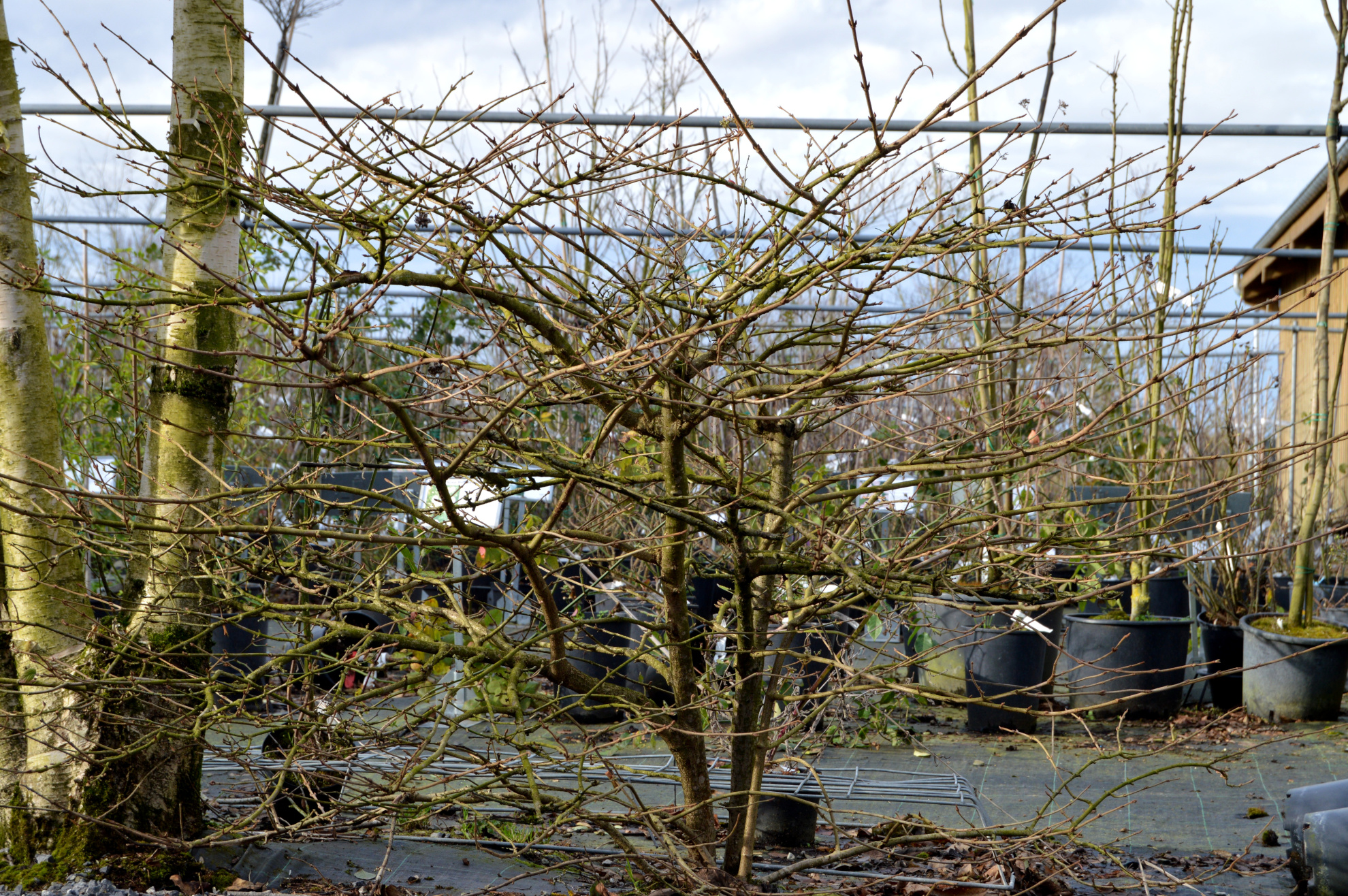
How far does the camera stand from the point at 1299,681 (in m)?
5.22

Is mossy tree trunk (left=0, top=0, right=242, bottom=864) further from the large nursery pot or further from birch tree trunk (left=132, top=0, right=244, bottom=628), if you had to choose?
the large nursery pot

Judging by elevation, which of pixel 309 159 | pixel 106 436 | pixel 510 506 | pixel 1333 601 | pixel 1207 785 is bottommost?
pixel 1207 785

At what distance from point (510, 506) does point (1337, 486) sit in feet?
24.5

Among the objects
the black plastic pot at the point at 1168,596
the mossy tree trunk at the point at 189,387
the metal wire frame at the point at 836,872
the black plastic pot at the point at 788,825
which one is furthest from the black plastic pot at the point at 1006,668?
the mossy tree trunk at the point at 189,387

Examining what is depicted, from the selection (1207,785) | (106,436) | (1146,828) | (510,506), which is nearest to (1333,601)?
(1207,785)

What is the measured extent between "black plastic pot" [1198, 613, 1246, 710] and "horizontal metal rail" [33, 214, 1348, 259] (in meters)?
2.11

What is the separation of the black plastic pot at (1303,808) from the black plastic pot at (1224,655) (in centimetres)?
266

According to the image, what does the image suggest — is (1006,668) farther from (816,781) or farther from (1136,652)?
(816,781)

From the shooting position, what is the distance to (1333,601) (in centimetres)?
692

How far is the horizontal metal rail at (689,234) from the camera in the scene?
7.73 ft

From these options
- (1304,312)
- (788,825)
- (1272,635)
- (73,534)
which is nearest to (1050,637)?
(1272,635)

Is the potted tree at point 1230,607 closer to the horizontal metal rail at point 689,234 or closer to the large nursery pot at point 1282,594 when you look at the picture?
the large nursery pot at point 1282,594

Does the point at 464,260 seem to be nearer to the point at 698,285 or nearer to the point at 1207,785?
the point at 698,285

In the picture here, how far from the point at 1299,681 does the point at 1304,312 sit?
5.46 m
